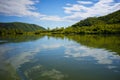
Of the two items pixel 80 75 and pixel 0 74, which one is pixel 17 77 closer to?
pixel 0 74

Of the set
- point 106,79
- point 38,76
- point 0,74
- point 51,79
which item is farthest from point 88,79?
point 0,74

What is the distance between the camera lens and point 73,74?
16797 millimetres

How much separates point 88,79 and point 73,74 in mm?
2200

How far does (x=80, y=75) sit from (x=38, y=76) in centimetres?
436

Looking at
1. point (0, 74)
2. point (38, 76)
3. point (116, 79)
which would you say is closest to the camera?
point (116, 79)

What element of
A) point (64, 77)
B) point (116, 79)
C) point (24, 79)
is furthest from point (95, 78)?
point (24, 79)

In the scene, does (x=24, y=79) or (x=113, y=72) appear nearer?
(x=24, y=79)

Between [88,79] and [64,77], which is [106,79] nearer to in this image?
[88,79]

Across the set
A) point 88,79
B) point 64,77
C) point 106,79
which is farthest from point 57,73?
point 106,79

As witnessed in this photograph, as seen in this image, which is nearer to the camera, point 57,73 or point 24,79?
point 24,79

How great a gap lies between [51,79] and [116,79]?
6.15 metres

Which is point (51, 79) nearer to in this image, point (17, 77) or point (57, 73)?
point (57, 73)

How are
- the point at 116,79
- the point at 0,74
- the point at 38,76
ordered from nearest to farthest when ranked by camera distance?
the point at 116,79
the point at 38,76
the point at 0,74

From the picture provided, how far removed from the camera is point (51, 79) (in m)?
14.9
